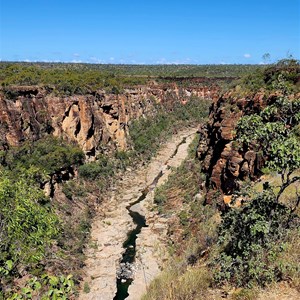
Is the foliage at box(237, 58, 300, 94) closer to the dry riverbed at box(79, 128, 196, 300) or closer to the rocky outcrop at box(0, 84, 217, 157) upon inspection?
the dry riverbed at box(79, 128, 196, 300)

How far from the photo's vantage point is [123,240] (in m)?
34.0

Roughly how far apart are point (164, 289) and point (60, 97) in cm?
3795

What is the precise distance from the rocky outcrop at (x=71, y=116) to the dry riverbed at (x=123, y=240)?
7656 mm

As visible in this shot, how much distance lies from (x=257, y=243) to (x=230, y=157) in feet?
67.4

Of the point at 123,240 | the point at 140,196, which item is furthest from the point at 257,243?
the point at 140,196

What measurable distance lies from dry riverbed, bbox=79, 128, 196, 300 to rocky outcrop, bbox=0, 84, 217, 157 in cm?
766

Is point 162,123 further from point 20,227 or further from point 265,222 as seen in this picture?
point 265,222

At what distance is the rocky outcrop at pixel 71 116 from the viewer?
123 feet

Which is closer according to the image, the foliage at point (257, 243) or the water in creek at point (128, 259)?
the foliage at point (257, 243)

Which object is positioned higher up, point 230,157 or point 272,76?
point 272,76

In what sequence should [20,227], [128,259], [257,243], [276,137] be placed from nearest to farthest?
[276,137], [257,243], [20,227], [128,259]

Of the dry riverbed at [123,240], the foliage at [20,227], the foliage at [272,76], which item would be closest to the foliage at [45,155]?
the dry riverbed at [123,240]

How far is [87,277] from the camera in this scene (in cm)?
2758

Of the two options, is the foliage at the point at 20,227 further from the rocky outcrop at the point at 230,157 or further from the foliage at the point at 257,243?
the rocky outcrop at the point at 230,157
